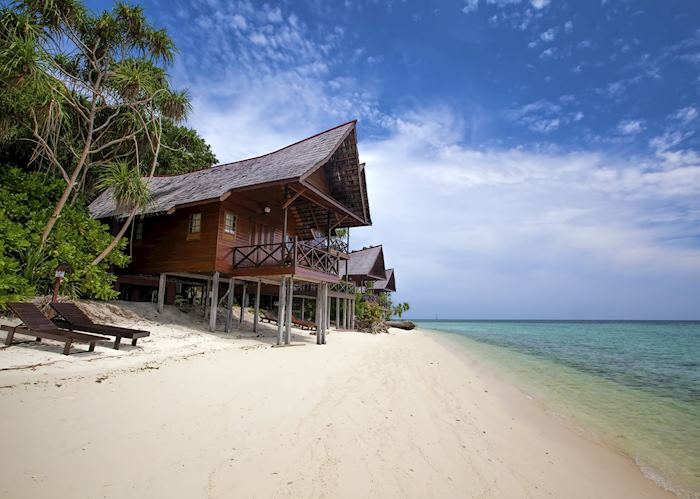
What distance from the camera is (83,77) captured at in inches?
534

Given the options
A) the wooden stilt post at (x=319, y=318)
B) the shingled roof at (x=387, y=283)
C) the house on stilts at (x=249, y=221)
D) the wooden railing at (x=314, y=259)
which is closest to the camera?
the house on stilts at (x=249, y=221)

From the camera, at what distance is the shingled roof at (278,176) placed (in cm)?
1272

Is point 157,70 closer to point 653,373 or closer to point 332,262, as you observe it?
point 332,262

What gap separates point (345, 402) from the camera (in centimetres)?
582

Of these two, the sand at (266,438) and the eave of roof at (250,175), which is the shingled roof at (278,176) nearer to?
the eave of roof at (250,175)

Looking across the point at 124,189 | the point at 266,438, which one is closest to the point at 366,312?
the point at 124,189

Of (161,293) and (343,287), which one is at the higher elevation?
(343,287)

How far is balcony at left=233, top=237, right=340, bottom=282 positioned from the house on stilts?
37 millimetres

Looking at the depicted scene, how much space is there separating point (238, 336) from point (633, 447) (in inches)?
441

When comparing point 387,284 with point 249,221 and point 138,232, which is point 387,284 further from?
point 138,232

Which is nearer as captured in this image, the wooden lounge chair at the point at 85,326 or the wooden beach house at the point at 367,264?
the wooden lounge chair at the point at 85,326

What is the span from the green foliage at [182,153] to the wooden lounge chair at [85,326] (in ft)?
48.4

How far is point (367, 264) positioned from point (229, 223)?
1878 cm

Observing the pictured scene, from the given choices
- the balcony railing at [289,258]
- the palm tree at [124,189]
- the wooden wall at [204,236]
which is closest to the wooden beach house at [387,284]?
the balcony railing at [289,258]
